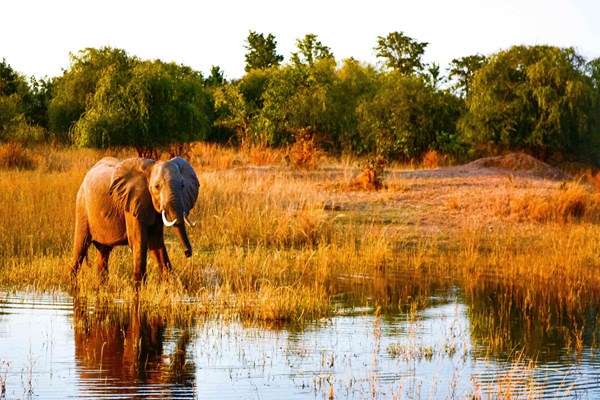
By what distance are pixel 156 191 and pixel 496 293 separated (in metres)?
4.52

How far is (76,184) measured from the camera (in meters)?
18.2

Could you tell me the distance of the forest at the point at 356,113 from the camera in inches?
1169

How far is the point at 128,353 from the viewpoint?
8.58 m

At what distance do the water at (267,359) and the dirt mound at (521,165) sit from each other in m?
18.3

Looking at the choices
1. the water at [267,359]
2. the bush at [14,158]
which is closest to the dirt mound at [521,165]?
the bush at [14,158]

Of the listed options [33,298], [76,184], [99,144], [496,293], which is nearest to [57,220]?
[76,184]

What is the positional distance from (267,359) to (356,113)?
33774 millimetres

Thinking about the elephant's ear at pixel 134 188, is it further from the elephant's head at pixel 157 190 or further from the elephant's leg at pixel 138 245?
the elephant's leg at pixel 138 245

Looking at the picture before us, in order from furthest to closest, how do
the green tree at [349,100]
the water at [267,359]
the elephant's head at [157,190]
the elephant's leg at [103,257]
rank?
the green tree at [349,100] → the elephant's leg at [103,257] → the elephant's head at [157,190] → the water at [267,359]

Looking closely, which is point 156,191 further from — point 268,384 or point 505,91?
point 505,91

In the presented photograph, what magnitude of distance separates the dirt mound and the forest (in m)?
2.83

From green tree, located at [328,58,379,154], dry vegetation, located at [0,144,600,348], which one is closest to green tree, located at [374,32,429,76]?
green tree, located at [328,58,379,154]

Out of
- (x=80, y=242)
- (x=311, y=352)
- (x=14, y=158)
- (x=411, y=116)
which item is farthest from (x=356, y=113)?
(x=311, y=352)

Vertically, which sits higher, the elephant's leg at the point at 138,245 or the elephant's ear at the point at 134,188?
the elephant's ear at the point at 134,188
